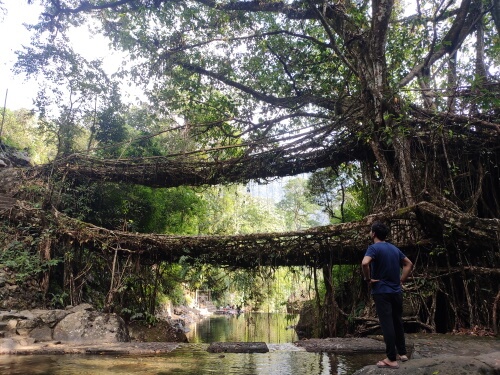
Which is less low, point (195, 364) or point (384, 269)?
point (384, 269)

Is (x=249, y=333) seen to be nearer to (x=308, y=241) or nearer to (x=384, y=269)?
(x=308, y=241)

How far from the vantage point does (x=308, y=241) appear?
7203 millimetres

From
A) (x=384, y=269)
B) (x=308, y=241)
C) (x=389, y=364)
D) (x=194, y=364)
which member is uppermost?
(x=308, y=241)

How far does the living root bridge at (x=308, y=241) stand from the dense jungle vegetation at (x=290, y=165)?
0.09 ft

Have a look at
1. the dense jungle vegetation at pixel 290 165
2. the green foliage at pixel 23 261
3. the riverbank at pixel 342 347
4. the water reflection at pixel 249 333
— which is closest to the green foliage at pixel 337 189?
the dense jungle vegetation at pixel 290 165

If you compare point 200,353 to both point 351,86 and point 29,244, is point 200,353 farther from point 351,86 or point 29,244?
point 351,86

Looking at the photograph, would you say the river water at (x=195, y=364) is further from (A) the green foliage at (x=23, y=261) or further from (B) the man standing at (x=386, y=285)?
(A) the green foliage at (x=23, y=261)

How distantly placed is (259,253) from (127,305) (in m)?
3.13

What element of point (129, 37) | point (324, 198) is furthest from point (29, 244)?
point (324, 198)

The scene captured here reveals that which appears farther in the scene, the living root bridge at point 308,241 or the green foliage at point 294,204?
the green foliage at point 294,204

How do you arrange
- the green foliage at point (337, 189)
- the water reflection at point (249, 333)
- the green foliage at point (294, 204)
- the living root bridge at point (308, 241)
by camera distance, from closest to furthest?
the living root bridge at point (308, 241)
the water reflection at point (249, 333)
the green foliage at point (337, 189)
the green foliage at point (294, 204)

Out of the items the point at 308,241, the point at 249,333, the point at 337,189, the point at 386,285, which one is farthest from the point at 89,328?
the point at 337,189

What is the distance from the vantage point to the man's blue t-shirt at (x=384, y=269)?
377 centimetres

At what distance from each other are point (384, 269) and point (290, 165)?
5668 millimetres
